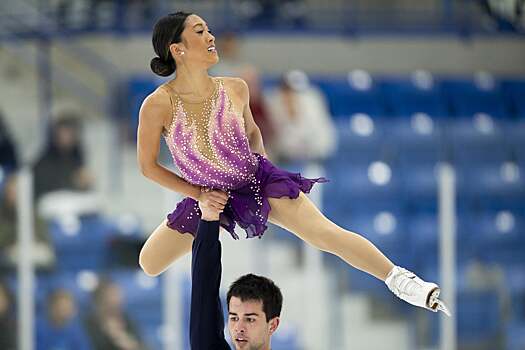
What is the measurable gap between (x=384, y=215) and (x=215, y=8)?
326cm

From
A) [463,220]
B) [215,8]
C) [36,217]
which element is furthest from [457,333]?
[215,8]

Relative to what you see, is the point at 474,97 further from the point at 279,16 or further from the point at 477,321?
the point at 477,321

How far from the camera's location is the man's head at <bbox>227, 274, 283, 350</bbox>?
4109 millimetres

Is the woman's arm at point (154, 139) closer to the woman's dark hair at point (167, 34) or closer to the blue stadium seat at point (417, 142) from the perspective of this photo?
the woman's dark hair at point (167, 34)

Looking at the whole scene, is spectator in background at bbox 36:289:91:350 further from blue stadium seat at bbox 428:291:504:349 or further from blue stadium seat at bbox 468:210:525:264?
blue stadium seat at bbox 468:210:525:264

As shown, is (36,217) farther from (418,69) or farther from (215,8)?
(418,69)

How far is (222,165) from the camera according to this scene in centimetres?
490

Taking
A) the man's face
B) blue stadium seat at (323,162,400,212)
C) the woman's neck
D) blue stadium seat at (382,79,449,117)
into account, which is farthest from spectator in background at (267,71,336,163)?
the man's face

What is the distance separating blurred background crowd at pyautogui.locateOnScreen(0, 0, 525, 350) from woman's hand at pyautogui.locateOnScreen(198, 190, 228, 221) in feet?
9.75

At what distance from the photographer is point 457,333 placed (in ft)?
25.5

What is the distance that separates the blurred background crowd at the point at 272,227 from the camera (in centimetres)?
764

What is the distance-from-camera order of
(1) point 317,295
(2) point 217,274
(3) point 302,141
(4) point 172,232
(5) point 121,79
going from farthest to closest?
(5) point 121,79
(3) point 302,141
(1) point 317,295
(4) point 172,232
(2) point 217,274

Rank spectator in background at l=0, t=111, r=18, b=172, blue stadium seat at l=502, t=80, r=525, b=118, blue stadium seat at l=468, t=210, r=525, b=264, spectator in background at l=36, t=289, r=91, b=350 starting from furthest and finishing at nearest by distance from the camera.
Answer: blue stadium seat at l=502, t=80, r=525, b=118
spectator in background at l=0, t=111, r=18, b=172
blue stadium seat at l=468, t=210, r=525, b=264
spectator in background at l=36, t=289, r=91, b=350

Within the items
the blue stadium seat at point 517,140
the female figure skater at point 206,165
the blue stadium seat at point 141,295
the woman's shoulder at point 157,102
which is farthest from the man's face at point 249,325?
the blue stadium seat at point 517,140
